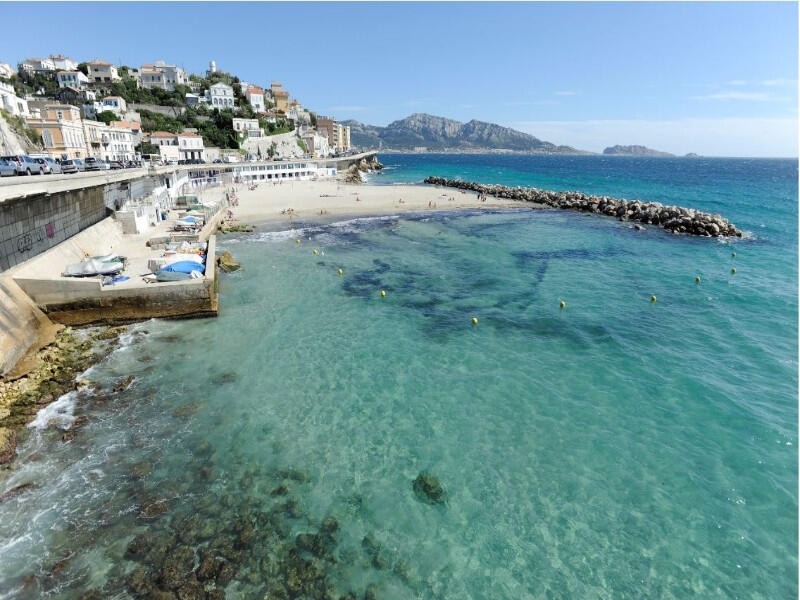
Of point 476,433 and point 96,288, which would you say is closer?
point 476,433

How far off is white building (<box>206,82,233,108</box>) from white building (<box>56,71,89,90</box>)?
28464mm

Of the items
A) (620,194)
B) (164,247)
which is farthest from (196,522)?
(620,194)

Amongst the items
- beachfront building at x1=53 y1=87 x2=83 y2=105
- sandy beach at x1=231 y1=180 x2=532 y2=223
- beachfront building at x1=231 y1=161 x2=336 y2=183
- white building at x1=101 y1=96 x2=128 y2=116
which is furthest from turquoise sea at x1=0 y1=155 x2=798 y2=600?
beachfront building at x1=53 y1=87 x2=83 y2=105

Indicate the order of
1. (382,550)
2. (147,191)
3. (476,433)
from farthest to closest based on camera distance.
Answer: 1. (147,191)
2. (476,433)
3. (382,550)

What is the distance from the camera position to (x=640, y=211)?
161 ft

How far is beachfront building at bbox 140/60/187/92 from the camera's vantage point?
117863 millimetres

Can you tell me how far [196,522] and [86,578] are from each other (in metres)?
2.00

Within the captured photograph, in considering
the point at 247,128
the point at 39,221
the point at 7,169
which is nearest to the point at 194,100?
the point at 247,128

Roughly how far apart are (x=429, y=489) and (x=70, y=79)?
129860 mm

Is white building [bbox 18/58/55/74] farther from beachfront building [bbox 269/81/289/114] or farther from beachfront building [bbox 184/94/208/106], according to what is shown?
beachfront building [bbox 269/81/289/114]

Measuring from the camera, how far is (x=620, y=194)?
75125 mm

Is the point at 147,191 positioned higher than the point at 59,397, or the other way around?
the point at 147,191

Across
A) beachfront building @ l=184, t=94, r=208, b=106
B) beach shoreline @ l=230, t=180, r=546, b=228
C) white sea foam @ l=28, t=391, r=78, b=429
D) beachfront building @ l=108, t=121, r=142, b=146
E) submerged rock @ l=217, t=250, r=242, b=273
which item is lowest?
white sea foam @ l=28, t=391, r=78, b=429

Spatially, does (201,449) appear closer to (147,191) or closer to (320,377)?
(320,377)
